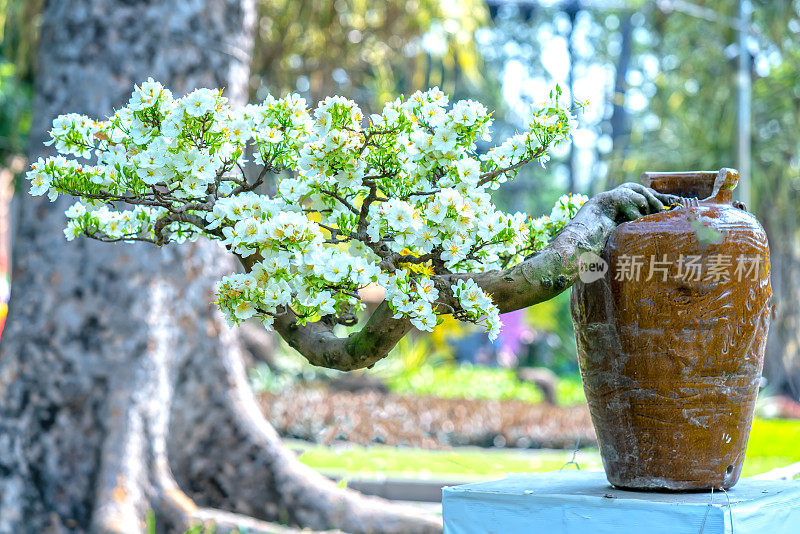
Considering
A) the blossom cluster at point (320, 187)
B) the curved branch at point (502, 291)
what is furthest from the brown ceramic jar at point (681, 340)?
the blossom cluster at point (320, 187)

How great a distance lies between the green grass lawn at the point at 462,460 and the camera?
22.0 ft

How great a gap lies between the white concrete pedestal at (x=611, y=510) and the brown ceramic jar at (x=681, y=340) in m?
0.12

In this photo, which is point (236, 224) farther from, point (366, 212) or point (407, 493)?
point (407, 493)

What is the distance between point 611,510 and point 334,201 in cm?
107

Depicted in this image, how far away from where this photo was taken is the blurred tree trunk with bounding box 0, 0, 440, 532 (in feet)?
13.1

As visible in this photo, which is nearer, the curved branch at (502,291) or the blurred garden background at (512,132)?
the curved branch at (502,291)

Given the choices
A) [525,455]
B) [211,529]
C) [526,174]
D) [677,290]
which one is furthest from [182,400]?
[526,174]

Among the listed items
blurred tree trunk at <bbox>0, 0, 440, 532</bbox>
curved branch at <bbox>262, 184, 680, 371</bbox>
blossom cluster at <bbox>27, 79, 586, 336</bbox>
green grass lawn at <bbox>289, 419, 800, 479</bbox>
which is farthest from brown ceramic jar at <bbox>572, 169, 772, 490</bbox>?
green grass lawn at <bbox>289, 419, 800, 479</bbox>

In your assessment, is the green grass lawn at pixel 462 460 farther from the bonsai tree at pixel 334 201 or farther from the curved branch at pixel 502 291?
the bonsai tree at pixel 334 201

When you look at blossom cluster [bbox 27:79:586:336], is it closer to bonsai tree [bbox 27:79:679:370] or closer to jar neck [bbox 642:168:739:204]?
bonsai tree [bbox 27:79:679:370]

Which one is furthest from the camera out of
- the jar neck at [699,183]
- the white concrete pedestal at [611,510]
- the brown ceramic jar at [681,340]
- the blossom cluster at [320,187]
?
the jar neck at [699,183]

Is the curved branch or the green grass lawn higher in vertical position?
the curved branch

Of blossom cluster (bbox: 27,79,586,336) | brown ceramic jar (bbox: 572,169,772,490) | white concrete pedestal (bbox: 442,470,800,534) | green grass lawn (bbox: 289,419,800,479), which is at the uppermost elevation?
blossom cluster (bbox: 27,79,586,336)

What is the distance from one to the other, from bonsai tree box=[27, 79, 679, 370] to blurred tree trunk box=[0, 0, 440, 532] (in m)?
1.95
